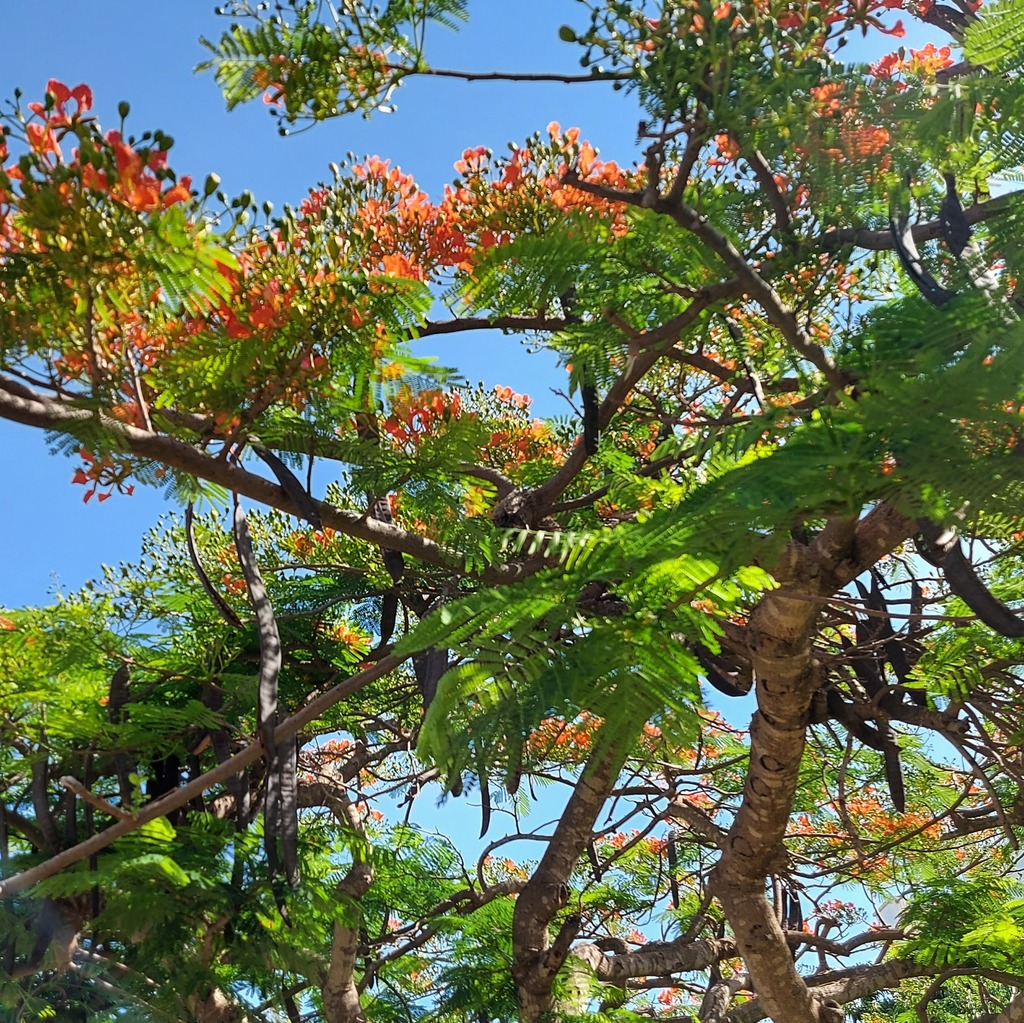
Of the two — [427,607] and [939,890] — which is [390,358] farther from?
[939,890]

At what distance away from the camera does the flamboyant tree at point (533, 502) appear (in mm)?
1330

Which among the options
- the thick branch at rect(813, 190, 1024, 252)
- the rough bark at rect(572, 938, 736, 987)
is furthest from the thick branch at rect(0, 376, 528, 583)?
the rough bark at rect(572, 938, 736, 987)

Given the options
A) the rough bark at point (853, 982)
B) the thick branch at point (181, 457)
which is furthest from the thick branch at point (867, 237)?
the rough bark at point (853, 982)

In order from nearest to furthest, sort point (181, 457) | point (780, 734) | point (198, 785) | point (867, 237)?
point (181, 457) → point (867, 237) → point (198, 785) → point (780, 734)

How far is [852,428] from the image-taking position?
3.99 ft

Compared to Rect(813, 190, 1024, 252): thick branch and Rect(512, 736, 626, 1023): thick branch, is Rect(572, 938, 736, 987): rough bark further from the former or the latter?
Rect(813, 190, 1024, 252): thick branch

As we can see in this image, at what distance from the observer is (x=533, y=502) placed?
283 centimetres

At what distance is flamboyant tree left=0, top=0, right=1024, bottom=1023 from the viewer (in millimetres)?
1330

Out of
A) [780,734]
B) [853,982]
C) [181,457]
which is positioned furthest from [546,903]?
[181,457]

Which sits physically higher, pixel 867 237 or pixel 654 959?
pixel 867 237

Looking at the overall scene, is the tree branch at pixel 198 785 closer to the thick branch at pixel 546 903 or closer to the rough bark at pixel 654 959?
the thick branch at pixel 546 903

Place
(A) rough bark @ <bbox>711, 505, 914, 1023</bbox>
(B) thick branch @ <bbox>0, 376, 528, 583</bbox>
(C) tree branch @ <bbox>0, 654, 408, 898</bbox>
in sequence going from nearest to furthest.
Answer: (B) thick branch @ <bbox>0, 376, 528, 583</bbox> < (A) rough bark @ <bbox>711, 505, 914, 1023</bbox> < (C) tree branch @ <bbox>0, 654, 408, 898</bbox>

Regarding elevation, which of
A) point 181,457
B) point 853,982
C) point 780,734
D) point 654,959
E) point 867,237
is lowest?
point 853,982

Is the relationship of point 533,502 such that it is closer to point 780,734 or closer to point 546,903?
point 780,734
